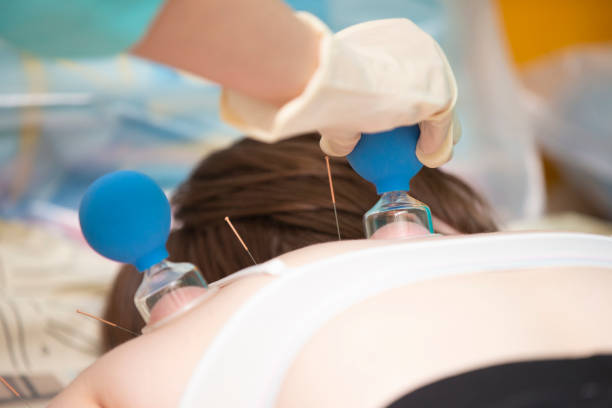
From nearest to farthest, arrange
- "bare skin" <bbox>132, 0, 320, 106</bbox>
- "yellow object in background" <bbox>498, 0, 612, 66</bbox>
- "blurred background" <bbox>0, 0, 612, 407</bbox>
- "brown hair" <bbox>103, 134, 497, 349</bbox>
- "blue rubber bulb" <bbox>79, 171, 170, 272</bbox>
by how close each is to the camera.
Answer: "bare skin" <bbox>132, 0, 320, 106</bbox> < "blue rubber bulb" <bbox>79, 171, 170, 272</bbox> < "brown hair" <bbox>103, 134, 497, 349</bbox> < "blurred background" <bbox>0, 0, 612, 407</bbox> < "yellow object in background" <bbox>498, 0, 612, 66</bbox>

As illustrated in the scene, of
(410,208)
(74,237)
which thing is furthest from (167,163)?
(410,208)

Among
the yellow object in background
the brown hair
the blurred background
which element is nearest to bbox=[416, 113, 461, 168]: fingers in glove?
the brown hair

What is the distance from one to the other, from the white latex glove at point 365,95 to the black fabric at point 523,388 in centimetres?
20

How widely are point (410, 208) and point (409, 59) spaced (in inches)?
6.4

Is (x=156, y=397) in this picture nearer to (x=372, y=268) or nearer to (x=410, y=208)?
(x=372, y=268)

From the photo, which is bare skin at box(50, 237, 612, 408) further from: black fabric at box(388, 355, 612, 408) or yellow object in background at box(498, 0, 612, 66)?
yellow object in background at box(498, 0, 612, 66)

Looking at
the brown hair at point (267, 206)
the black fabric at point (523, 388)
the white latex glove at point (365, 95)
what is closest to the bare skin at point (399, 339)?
the black fabric at point (523, 388)

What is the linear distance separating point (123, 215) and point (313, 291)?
18cm

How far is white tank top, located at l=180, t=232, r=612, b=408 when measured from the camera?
42 centimetres

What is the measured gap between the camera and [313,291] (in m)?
0.45

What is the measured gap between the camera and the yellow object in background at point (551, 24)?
1928mm

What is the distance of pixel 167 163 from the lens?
5.21 ft

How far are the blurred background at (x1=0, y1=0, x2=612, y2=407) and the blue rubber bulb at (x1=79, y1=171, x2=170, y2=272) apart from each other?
802 millimetres

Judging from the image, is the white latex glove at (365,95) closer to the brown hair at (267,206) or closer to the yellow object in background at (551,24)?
→ the brown hair at (267,206)
